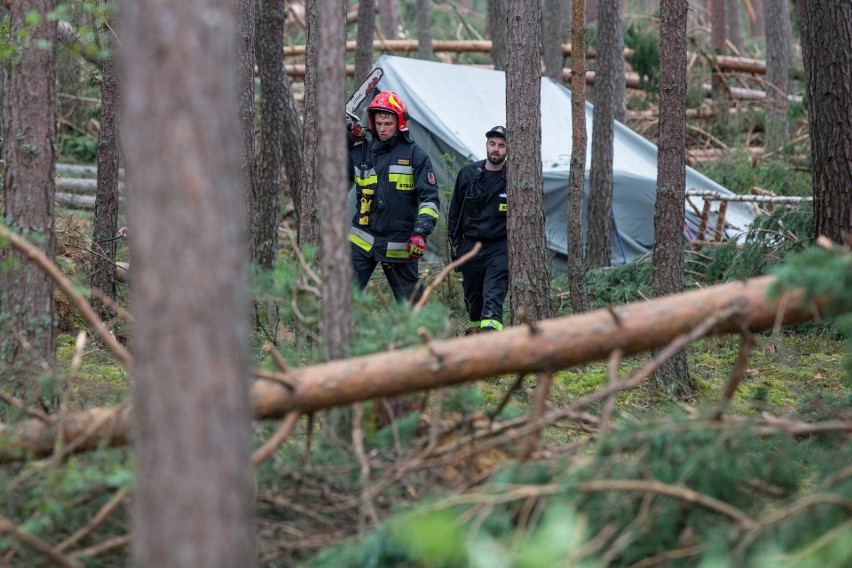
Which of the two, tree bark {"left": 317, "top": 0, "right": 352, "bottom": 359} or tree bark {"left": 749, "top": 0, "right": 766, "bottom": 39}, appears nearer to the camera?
tree bark {"left": 317, "top": 0, "right": 352, "bottom": 359}

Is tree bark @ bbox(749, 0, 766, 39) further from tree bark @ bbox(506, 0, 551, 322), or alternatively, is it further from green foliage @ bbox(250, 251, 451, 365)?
green foliage @ bbox(250, 251, 451, 365)

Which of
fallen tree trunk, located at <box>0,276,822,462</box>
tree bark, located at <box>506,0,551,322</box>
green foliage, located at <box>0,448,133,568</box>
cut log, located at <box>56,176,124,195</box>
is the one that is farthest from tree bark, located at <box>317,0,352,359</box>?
cut log, located at <box>56,176,124,195</box>

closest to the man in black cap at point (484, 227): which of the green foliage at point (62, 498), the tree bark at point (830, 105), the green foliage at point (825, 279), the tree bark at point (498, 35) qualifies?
the tree bark at point (830, 105)

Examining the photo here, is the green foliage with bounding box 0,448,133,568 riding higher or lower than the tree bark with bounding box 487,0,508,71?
lower

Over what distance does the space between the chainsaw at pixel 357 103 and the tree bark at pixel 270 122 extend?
62.8 inches

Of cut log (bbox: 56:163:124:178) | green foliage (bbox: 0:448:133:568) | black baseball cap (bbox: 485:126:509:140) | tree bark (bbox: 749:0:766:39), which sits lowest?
green foliage (bbox: 0:448:133:568)

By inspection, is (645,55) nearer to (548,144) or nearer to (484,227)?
(548,144)

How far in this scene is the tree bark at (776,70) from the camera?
50.5 ft

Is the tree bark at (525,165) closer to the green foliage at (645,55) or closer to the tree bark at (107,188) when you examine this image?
the tree bark at (107,188)

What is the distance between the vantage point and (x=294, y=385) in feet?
11.3

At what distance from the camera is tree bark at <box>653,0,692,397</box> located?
6668 millimetres

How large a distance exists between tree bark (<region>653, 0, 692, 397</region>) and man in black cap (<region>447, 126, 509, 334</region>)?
49.7 inches

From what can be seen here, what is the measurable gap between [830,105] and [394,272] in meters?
3.83

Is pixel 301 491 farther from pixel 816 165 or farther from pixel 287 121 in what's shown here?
pixel 287 121
